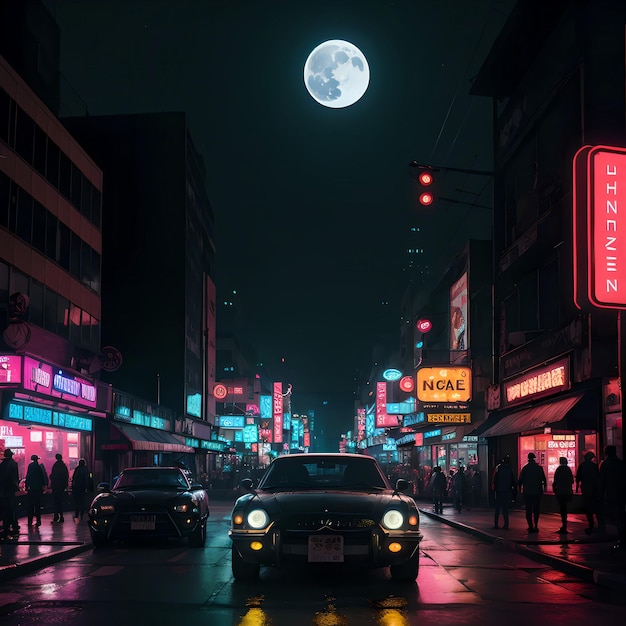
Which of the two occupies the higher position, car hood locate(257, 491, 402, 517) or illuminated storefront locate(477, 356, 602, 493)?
illuminated storefront locate(477, 356, 602, 493)

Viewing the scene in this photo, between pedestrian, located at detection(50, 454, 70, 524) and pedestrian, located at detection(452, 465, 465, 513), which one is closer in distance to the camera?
pedestrian, located at detection(50, 454, 70, 524)

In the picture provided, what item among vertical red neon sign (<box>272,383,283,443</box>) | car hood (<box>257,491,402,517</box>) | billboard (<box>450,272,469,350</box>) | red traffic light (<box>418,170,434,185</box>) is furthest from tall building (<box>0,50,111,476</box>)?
vertical red neon sign (<box>272,383,283,443</box>)

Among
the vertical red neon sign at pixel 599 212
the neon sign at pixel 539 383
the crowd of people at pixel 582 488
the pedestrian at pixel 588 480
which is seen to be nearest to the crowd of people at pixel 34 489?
the crowd of people at pixel 582 488

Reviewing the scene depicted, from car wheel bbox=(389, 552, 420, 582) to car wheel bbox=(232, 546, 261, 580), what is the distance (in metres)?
1.69

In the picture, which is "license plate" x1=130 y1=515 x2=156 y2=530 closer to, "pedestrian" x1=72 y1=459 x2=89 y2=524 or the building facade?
the building facade

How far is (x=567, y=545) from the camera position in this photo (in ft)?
56.1

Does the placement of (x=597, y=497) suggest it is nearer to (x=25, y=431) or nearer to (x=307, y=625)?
(x=307, y=625)

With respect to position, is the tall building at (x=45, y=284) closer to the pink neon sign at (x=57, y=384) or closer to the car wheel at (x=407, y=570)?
the pink neon sign at (x=57, y=384)

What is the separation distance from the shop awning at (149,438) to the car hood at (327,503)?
29.3 metres

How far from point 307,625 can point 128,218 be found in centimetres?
6389

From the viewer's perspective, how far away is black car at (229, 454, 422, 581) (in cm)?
1038

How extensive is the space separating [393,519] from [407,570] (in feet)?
2.70

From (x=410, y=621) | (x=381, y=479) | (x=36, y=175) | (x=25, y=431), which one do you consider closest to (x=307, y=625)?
(x=410, y=621)

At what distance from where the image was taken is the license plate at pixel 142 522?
16.2 metres
